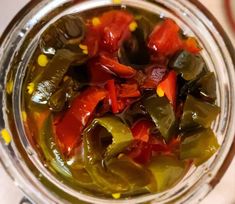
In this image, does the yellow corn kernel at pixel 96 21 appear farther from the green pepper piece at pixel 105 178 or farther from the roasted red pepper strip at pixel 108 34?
the green pepper piece at pixel 105 178

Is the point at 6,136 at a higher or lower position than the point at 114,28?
lower

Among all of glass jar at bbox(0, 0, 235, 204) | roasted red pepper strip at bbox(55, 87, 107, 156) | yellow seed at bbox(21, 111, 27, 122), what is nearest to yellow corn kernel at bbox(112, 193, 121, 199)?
glass jar at bbox(0, 0, 235, 204)

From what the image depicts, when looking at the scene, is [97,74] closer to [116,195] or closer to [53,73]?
[53,73]

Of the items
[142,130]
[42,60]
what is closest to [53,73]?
[42,60]

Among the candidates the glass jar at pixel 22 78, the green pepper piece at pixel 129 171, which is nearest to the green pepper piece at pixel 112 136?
the green pepper piece at pixel 129 171

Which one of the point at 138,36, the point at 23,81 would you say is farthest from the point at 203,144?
the point at 23,81

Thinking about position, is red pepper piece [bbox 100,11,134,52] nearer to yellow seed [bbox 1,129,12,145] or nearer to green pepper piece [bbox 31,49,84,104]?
green pepper piece [bbox 31,49,84,104]
